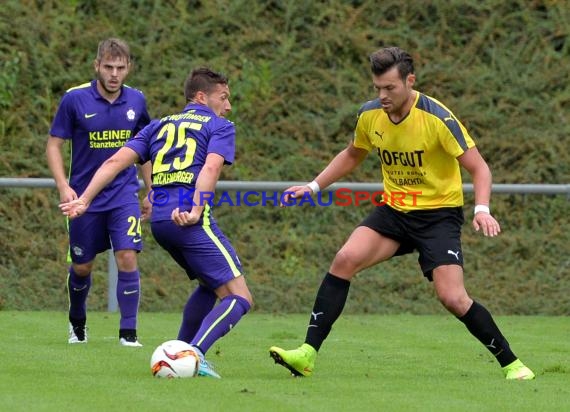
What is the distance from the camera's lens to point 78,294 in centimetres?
980

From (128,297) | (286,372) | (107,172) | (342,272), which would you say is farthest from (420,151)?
(128,297)

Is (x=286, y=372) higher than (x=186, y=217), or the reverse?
(x=186, y=217)

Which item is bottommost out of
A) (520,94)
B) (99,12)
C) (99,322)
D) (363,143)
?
(99,322)

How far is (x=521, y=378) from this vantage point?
7.67m

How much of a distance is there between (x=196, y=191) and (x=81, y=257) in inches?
96.2

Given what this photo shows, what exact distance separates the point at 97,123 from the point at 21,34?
7842 millimetres

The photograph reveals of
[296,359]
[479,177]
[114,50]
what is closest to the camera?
[296,359]

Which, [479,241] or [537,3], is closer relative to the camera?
[479,241]

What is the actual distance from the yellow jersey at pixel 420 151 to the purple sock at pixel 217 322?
1215 millimetres

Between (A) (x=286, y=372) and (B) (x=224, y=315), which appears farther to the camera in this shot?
(A) (x=286, y=372)

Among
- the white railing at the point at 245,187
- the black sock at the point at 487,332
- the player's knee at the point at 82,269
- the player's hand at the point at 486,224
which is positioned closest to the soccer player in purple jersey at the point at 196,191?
the black sock at the point at 487,332

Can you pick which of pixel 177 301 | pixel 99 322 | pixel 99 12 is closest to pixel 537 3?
pixel 99 12

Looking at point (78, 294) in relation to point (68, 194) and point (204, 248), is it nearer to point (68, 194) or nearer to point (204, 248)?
point (68, 194)

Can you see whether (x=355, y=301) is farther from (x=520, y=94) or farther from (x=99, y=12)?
(x=99, y=12)
